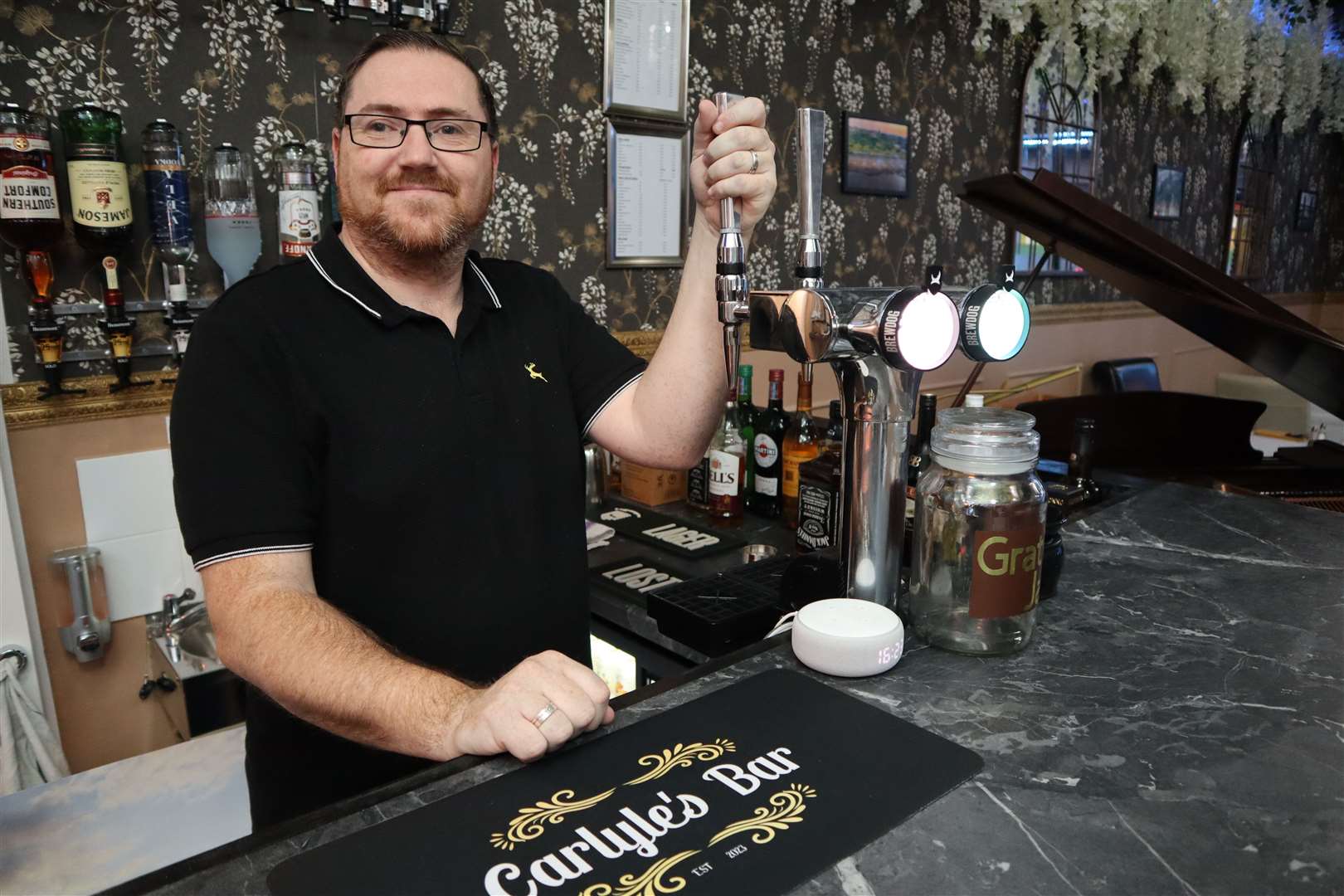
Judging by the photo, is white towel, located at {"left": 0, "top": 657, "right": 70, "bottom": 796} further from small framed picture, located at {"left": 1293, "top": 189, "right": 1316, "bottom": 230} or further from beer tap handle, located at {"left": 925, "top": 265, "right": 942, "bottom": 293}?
small framed picture, located at {"left": 1293, "top": 189, "right": 1316, "bottom": 230}

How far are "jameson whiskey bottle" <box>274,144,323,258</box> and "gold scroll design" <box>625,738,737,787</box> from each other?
5.55 feet

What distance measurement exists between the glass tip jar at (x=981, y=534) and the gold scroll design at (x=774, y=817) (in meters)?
0.39

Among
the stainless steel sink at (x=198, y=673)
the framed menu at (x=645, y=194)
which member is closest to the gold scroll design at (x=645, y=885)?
the stainless steel sink at (x=198, y=673)

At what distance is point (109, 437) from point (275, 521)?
108 cm

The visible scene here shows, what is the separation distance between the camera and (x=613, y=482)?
242 centimetres

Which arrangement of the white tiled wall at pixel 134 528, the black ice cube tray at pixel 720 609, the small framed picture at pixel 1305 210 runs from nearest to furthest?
the black ice cube tray at pixel 720 609
the white tiled wall at pixel 134 528
the small framed picture at pixel 1305 210

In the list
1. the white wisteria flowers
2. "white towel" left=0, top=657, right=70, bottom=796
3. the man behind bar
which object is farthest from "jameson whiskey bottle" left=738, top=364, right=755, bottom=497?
the white wisteria flowers

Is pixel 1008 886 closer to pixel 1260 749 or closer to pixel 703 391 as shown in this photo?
pixel 1260 749

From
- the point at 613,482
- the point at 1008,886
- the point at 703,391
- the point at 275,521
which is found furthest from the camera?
the point at 613,482

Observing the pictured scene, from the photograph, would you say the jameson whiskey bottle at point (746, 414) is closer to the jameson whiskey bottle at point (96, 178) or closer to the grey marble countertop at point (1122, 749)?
the grey marble countertop at point (1122, 749)

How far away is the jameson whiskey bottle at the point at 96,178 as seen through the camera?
179cm

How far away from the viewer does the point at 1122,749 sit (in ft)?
2.85

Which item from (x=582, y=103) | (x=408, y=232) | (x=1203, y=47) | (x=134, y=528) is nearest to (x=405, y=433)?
(x=408, y=232)

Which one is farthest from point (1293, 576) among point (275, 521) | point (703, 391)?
point (275, 521)
